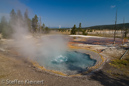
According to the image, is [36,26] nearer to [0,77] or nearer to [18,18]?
[18,18]

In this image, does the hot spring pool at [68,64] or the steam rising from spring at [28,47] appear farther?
the steam rising from spring at [28,47]

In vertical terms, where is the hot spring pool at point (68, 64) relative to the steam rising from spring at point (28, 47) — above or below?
below

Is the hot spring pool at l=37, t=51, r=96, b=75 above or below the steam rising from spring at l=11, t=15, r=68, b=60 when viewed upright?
below

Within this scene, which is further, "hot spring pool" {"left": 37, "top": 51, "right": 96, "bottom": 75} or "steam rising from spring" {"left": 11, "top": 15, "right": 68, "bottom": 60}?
"steam rising from spring" {"left": 11, "top": 15, "right": 68, "bottom": 60}

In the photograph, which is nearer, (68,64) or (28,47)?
(68,64)

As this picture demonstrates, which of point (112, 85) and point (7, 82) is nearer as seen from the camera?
point (7, 82)

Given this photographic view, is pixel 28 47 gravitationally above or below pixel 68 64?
above

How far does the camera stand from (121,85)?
3.42 m

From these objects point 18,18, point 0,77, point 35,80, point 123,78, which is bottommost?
point 123,78

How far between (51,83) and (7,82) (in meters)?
1.61

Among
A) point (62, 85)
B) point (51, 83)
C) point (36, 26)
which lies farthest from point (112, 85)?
point (36, 26)

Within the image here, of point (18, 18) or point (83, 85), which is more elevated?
point (18, 18)

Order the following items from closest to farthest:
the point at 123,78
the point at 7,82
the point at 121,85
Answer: the point at 7,82 → the point at 121,85 → the point at 123,78

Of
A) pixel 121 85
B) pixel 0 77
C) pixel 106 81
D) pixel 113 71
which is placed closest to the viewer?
pixel 0 77
